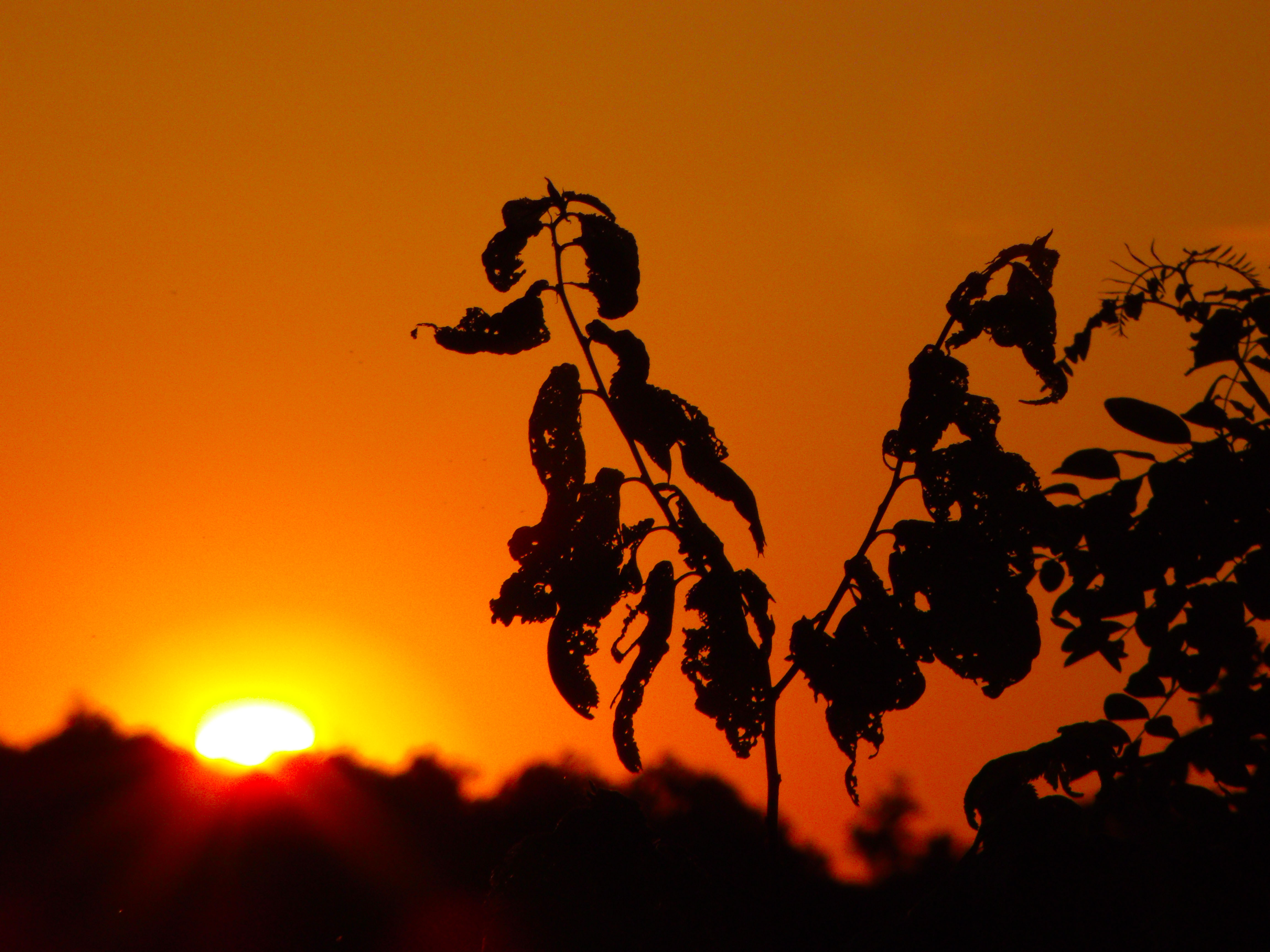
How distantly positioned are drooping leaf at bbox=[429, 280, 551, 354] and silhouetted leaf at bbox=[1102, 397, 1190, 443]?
1157mm

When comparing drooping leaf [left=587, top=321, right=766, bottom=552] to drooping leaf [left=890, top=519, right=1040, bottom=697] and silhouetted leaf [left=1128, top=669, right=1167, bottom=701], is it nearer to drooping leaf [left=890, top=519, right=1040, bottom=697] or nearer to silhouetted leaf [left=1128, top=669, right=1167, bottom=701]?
drooping leaf [left=890, top=519, right=1040, bottom=697]

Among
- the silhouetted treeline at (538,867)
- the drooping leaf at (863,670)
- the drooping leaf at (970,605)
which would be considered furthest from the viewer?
the drooping leaf at (863,670)

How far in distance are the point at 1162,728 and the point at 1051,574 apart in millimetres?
399

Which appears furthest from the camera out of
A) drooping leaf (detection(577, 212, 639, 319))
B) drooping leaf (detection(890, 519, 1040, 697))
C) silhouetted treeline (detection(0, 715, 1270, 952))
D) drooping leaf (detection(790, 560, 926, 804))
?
drooping leaf (detection(577, 212, 639, 319))

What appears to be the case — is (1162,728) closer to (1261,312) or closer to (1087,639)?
(1087,639)

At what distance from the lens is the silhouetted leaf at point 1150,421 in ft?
6.82

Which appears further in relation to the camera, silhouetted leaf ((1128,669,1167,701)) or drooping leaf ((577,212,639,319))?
drooping leaf ((577,212,639,319))

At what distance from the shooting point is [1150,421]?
2.09 metres

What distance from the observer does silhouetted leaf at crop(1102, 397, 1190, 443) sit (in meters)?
2.08

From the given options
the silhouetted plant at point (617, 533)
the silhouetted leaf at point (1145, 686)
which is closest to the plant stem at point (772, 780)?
the silhouetted plant at point (617, 533)

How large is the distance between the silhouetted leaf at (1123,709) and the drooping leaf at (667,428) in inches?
30.8

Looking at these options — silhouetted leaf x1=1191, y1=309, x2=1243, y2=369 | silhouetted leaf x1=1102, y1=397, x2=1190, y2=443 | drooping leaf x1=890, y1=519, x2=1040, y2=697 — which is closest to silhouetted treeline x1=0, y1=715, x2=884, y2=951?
drooping leaf x1=890, y1=519, x2=1040, y2=697

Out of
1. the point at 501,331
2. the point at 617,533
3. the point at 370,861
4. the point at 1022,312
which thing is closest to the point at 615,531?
the point at 617,533

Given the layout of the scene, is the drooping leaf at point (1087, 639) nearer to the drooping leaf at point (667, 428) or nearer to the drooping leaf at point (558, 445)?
the drooping leaf at point (667, 428)
